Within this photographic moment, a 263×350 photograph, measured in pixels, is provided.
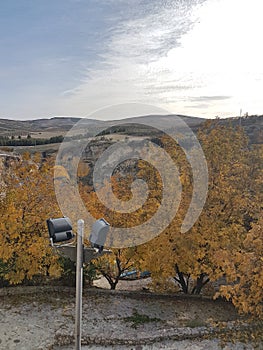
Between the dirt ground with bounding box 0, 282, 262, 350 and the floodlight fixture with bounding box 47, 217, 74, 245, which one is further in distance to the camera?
the dirt ground with bounding box 0, 282, 262, 350

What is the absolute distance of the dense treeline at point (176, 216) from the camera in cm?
920

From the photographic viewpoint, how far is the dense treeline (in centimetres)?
920

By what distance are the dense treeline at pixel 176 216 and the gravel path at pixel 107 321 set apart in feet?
2.47

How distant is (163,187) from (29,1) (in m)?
6.57

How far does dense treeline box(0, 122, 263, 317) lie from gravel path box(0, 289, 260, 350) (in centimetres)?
75

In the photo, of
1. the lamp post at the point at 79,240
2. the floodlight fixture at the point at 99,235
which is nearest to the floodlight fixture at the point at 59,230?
the lamp post at the point at 79,240

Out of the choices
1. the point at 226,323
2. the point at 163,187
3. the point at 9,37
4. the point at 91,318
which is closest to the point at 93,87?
the point at 9,37

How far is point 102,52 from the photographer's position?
11906mm

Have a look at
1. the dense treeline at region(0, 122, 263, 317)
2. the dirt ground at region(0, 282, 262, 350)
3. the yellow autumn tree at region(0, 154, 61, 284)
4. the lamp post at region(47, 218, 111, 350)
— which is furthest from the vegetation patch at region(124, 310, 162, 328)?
the lamp post at region(47, 218, 111, 350)

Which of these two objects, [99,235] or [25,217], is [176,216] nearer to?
[25,217]

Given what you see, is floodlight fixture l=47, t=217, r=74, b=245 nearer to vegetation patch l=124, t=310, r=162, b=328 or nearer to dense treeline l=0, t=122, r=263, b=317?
dense treeline l=0, t=122, r=263, b=317

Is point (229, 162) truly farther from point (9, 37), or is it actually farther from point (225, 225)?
point (9, 37)

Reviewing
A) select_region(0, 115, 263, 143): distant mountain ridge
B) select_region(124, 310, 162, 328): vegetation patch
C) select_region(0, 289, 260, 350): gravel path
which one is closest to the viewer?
select_region(0, 289, 260, 350): gravel path

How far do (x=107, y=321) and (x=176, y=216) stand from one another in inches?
129
